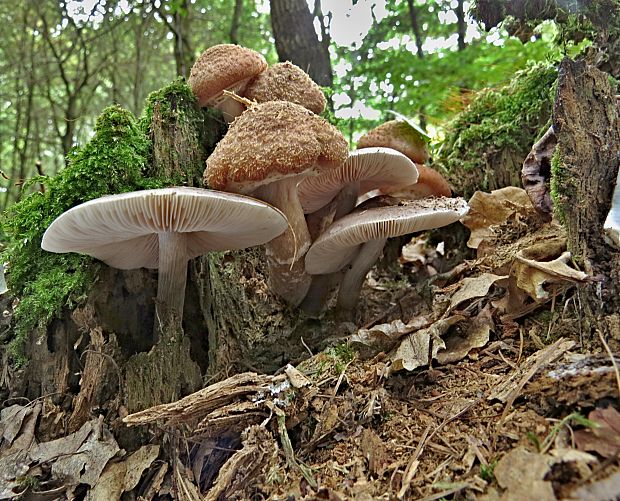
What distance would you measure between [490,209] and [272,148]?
1.89m

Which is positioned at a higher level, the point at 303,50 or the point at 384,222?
the point at 303,50

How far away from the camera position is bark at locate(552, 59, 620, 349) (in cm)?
191

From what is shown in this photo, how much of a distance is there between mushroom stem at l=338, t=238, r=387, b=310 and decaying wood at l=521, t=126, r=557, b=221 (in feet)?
3.14

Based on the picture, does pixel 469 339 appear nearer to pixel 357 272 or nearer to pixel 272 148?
pixel 357 272


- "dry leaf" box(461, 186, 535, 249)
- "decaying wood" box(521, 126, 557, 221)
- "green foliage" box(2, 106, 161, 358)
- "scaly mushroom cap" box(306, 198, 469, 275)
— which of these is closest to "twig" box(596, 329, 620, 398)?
"scaly mushroom cap" box(306, 198, 469, 275)

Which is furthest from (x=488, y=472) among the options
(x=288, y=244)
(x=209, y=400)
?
(x=288, y=244)

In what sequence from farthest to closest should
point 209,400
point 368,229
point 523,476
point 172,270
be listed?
point 368,229 → point 172,270 → point 209,400 → point 523,476

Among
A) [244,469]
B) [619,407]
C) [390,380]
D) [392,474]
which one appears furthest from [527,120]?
[244,469]

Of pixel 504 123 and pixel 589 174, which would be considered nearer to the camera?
pixel 589 174

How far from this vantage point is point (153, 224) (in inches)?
87.0

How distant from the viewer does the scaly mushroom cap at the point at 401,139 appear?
327 cm

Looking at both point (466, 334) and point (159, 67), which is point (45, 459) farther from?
point (159, 67)

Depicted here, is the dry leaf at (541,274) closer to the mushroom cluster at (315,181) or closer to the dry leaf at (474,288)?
the dry leaf at (474,288)

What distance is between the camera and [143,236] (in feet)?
8.23
